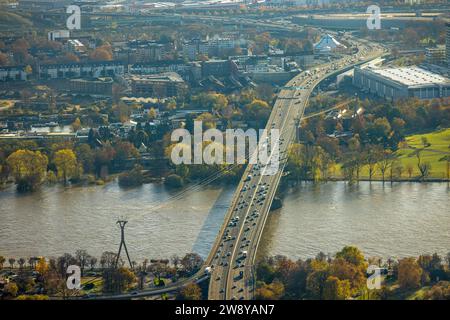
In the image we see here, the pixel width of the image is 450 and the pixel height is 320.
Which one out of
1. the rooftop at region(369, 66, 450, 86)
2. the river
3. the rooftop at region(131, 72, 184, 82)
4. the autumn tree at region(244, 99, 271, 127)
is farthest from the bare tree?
the rooftop at region(131, 72, 184, 82)

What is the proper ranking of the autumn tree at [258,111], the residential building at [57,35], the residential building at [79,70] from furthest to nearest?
the residential building at [57,35] < the residential building at [79,70] < the autumn tree at [258,111]

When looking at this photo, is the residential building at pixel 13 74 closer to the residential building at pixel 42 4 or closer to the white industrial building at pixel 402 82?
the white industrial building at pixel 402 82

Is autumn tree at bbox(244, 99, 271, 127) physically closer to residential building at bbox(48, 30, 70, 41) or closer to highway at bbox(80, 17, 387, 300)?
highway at bbox(80, 17, 387, 300)

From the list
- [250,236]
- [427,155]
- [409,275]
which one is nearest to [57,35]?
[427,155]

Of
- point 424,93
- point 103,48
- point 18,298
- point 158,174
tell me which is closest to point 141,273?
point 18,298

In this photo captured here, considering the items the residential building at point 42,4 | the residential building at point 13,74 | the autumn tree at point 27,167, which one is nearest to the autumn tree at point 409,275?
the autumn tree at point 27,167

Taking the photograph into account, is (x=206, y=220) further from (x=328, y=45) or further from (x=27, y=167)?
(x=328, y=45)

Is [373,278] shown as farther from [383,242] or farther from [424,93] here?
[424,93]
